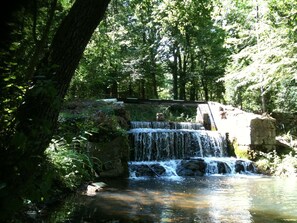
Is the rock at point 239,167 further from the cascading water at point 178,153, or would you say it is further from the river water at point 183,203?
the river water at point 183,203

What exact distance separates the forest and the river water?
1.32m

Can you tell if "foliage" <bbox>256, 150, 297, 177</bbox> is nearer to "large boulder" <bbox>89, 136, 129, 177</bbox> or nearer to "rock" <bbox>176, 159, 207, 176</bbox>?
"rock" <bbox>176, 159, 207, 176</bbox>

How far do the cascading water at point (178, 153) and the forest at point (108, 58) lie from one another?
2.69 metres

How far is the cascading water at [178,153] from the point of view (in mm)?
10906

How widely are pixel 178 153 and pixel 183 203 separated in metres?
6.73

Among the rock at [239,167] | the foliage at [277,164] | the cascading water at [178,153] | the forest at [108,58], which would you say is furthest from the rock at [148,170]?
the foliage at [277,164]

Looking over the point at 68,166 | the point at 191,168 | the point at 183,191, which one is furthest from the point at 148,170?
the point at 68,166

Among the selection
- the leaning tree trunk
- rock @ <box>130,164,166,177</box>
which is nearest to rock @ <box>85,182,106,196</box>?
rock @ <box>130,164,166,177</box>

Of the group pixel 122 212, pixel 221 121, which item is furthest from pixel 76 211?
pixel 221 121

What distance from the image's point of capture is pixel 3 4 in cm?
144

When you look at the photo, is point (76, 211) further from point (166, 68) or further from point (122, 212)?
point (166, 68)

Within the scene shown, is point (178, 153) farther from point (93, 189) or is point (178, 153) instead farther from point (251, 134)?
point (93, 189)

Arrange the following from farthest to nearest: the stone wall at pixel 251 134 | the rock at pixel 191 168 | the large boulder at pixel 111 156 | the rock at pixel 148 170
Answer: the stone wall at pixel 251 134 < the rock at pixel 191 168 < the rock at pixel 148 170 < the large boulder at pixel 111 156

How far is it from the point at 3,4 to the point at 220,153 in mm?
12508
